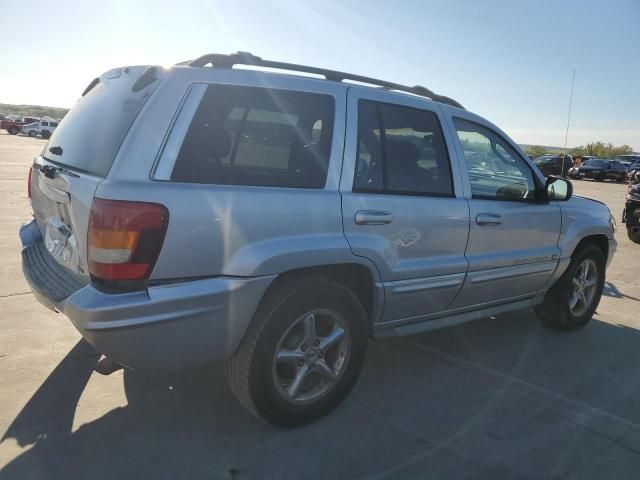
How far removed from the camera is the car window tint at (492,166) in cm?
363

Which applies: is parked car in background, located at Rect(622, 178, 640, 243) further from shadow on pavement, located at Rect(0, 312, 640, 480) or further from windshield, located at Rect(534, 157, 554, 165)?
windshield, located at Rect(534, 157, 554, 165)

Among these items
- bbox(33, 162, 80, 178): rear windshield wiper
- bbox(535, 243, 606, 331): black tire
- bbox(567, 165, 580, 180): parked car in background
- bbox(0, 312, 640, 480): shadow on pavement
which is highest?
bbox(567, 165, 580, 180): parked car in background

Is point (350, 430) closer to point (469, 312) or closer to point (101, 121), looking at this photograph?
point (469, 312)

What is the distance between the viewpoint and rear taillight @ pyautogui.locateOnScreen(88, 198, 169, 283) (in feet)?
7.30

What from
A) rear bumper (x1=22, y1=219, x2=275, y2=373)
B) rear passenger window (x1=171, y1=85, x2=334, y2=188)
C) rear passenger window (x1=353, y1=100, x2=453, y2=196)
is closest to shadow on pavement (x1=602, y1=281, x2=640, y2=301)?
rear passenger window (x1=353, y1=100, x2=453, y2=196)

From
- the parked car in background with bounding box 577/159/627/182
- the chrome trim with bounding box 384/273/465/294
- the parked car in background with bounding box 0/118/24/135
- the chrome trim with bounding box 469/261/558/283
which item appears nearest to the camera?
the chrome trim with bounding box 384/273/465/294

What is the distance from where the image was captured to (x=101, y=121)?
2723 mm

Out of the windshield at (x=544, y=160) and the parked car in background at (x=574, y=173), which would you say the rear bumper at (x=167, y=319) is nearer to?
the windshield at (x=544, y=160)

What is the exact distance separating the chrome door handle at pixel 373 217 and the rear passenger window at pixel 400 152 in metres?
0.14

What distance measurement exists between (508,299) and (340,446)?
6.69ft

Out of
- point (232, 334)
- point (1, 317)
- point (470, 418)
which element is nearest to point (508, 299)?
point (470, 418)

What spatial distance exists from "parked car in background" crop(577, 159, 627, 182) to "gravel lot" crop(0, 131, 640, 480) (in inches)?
1316

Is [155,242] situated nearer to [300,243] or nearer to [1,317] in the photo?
[300,243]

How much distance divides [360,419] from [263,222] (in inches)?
52.4
